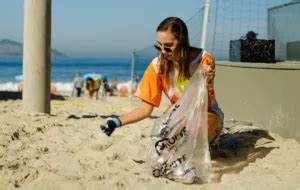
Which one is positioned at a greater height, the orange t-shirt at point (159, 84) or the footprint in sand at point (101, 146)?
the orange t-shirt at point (159, 84)

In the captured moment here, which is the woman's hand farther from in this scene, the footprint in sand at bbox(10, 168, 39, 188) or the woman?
the footprint in sand at bbox(10, 168, 39, 188)

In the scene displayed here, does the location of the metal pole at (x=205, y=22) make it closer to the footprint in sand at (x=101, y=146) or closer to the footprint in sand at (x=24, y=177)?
the footprint in sand at (x=101, y=146)

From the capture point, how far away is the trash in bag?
11.9 feet

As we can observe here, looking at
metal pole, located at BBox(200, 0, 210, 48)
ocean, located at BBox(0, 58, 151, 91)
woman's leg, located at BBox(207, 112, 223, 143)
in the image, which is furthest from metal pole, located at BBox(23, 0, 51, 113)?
ocean, located at BBox(0, 58, 151, 91)

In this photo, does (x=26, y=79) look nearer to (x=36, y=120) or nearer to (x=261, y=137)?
(x=36, y=120)

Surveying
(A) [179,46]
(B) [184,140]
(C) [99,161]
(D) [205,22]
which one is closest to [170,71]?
(A) [179,46]

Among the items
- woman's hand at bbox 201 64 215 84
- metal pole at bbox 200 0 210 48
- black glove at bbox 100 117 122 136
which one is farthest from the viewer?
metal pole at bbox 200 0 210 48

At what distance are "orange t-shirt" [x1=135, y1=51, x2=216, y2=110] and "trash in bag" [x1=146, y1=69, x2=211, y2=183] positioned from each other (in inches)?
4.3

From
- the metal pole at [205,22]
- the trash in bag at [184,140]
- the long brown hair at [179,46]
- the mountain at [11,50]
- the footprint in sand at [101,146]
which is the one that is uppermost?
the mountain at [11,50]

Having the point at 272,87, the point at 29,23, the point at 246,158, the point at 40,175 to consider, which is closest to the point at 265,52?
the point at 272,87

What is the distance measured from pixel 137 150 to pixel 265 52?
2613 millimetres

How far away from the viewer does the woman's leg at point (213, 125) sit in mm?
3978

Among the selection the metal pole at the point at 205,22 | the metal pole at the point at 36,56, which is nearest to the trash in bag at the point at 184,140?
the metal pole at the point at 36,56

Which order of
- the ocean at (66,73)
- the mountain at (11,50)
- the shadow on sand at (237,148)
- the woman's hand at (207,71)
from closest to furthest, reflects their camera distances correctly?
the woman's hand at (207,71)
the shadow on sand at (237,148)
the ocean at (66,73)
the mountain at (11,50)
